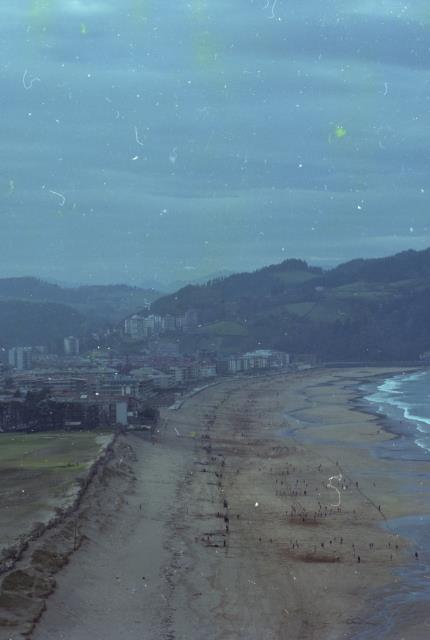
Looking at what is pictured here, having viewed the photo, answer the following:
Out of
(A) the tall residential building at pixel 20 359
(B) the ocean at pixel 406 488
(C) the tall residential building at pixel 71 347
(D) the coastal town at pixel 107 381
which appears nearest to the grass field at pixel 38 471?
(D) the coastal town at pixel 107 381

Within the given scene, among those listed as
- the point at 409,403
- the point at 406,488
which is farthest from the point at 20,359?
the point at 406,488

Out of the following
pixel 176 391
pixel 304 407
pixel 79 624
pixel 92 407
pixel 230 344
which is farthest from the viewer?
pixel 230 344

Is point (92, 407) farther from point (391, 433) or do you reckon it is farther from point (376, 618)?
point (376, 618)

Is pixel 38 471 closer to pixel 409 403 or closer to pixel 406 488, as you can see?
pixel 406 488

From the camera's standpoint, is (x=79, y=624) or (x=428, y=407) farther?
(x=428, y=407)

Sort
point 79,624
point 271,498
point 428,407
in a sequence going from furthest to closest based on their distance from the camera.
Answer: point 428,407, point 271,498, point 79,624

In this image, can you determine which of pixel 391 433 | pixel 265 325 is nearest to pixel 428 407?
pixel 391 433

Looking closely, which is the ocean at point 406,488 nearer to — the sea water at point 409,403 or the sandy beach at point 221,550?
the sea water at point 409,403
